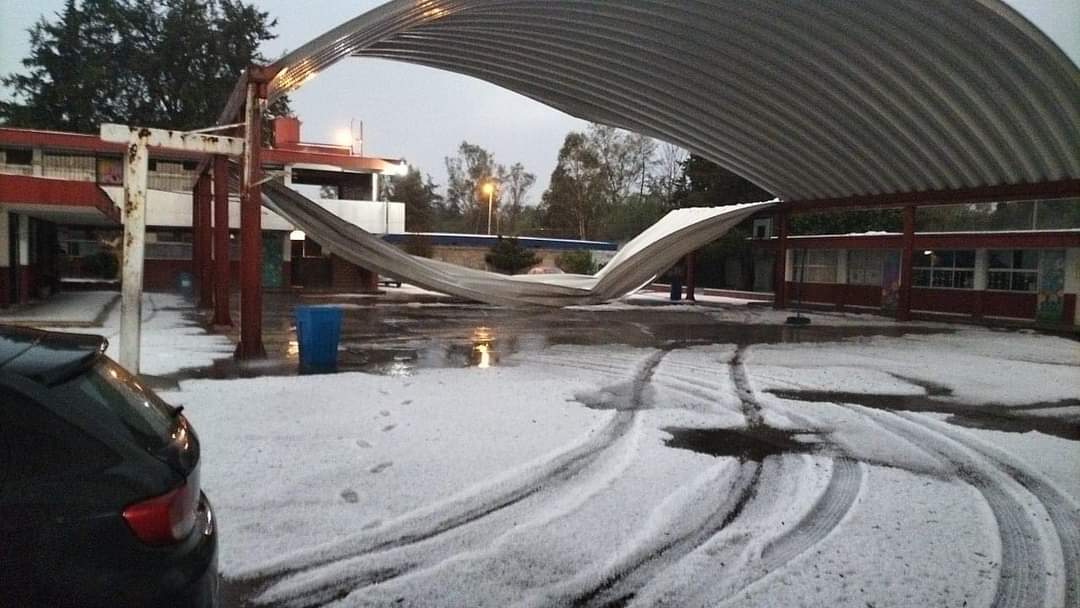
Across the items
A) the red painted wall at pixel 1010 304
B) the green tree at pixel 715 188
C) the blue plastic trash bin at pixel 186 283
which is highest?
the green tree at pixel 715 188

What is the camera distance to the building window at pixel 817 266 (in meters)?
32.1

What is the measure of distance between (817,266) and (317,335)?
2704 centimetres

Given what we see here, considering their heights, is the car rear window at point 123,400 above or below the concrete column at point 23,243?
below

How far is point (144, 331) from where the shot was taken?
15.2 metres

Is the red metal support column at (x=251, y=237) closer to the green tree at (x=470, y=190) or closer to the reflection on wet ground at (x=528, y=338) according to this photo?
the reflection on wet ground at (x=528, y=338)

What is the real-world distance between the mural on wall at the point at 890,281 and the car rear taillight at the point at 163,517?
96.6 ft

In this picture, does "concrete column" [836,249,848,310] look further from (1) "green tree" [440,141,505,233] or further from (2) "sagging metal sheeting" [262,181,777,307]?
(1) "green tree" [440,141,505,233]

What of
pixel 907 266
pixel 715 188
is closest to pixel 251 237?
pixel 907 266

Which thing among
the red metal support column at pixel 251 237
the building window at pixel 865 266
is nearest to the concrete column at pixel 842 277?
the building window at pixel 865 266

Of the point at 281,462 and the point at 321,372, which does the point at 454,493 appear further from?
the point at 321,372

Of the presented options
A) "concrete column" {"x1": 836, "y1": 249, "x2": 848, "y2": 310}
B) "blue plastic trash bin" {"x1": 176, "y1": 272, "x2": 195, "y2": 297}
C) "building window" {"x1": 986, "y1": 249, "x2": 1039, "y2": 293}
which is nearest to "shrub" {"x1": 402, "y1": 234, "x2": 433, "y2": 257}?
"blue plastic trash bin" {"x1": 176, "y1": 272, "x2": 195, "y2": 297}

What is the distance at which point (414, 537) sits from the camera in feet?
15.8

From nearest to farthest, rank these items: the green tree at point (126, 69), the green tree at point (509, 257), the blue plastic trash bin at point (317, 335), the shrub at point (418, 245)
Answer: the blue plastic trash bin at point (317, 335) < the shrub at point (418, 245) < the green tree at point (509, 257) < the green tree at point (126, 69)

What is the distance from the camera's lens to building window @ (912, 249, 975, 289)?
86.7 feet
